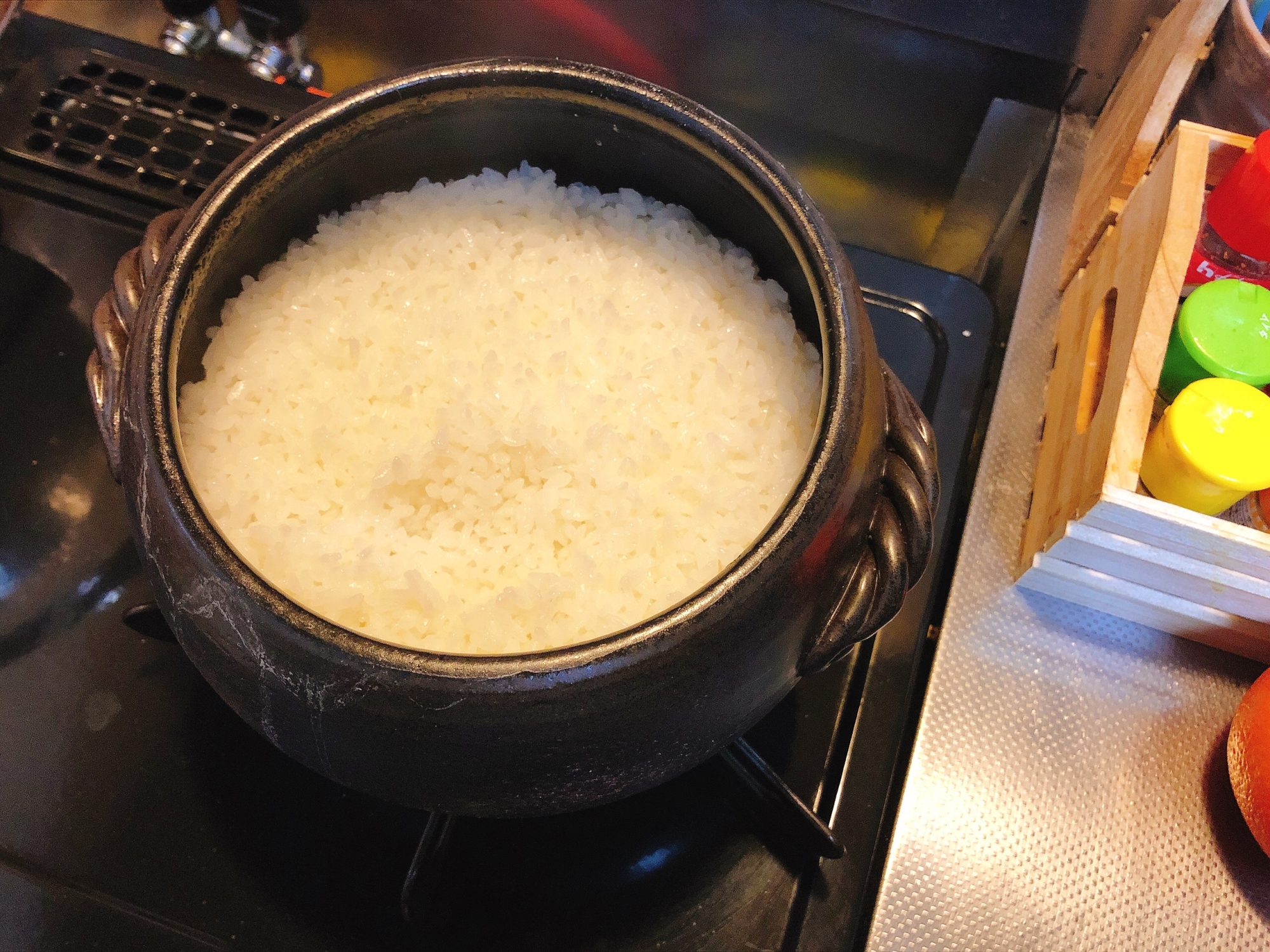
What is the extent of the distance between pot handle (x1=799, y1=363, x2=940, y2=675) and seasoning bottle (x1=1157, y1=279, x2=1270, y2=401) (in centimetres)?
48

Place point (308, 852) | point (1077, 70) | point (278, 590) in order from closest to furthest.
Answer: point (278, 590) < point (308, 852) < point (1077, 70)

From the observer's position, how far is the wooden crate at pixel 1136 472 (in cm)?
98

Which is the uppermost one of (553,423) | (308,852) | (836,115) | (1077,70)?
(1077,70)

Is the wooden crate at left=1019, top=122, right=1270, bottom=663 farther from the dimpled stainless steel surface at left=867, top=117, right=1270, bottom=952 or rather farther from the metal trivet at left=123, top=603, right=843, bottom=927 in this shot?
the metal trivet at left=123, top=603, right=843, bottom=927

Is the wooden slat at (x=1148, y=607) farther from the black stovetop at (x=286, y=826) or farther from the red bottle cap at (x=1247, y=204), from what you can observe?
the red bottle cap at (x=1247, y=204)

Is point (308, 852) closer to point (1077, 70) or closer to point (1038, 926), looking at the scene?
point (1038, 926)

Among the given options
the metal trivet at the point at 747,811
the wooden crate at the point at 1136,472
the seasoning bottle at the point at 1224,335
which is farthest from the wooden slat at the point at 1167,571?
the metal trivet at the point at 747,811

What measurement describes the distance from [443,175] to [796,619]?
66 centimetres

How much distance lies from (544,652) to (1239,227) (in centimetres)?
106

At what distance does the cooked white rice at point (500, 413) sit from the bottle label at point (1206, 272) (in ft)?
2.10

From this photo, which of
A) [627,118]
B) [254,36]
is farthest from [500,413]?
[254,36]

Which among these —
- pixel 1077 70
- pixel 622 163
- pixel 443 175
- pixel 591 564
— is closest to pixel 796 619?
pixel 591 564

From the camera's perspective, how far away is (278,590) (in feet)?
2.04

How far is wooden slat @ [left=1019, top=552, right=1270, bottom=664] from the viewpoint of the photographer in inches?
A: 43.4
